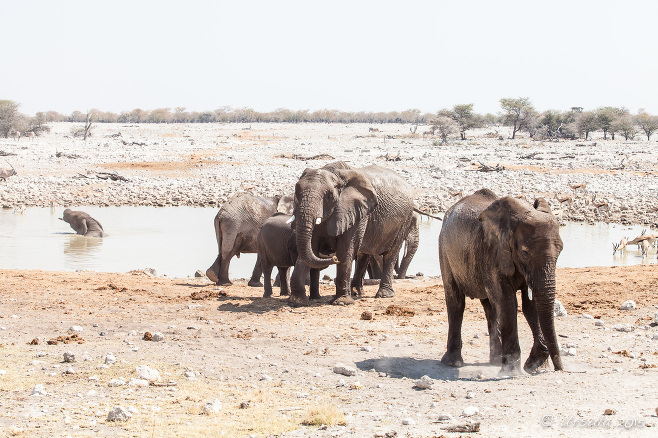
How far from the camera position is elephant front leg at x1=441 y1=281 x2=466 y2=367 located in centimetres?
845

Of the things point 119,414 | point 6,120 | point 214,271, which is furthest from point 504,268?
point 6,120

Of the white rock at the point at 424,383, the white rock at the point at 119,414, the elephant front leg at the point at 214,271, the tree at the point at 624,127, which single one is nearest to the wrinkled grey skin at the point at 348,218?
the elephant front leg at the point at 214,271

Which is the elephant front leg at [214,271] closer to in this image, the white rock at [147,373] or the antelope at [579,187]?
the white rock at [147,373]

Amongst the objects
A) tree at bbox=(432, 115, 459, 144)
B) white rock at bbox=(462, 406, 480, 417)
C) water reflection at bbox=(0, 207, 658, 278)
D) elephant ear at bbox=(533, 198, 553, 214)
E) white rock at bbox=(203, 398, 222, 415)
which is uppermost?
tree at bbox=(432, 115, 459, 144)

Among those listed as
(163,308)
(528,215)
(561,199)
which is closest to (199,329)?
(163,308)

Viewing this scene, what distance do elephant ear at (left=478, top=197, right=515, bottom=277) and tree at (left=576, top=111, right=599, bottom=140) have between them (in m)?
64.1

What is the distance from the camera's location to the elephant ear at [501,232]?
24.8ft

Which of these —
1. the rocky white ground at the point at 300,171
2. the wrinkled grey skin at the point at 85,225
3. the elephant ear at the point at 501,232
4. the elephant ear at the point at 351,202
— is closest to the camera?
the elephant ear at the point at 501,232

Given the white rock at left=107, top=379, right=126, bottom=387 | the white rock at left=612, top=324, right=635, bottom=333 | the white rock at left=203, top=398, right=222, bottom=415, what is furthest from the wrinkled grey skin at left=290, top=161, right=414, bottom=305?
the white rock at left=203, top=398, right=222, bottom=415

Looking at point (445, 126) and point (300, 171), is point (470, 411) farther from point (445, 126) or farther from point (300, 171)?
point (445, 126)

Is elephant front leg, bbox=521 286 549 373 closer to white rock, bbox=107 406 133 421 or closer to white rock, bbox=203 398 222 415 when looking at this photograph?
white rock, bbox=203 398 222 415

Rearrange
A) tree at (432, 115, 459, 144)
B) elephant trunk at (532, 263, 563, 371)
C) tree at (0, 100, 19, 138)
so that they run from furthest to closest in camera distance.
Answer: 1. tree at (432, 115, 459, 144)
2. tree at (0, 100, 19, 138)
3. elephant trunk at (532, 263, 563, 371)

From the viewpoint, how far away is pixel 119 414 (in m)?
6.14

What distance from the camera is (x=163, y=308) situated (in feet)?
37.7
